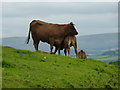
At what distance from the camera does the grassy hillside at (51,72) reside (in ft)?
48.5

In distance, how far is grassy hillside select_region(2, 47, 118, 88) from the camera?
14.8 metres

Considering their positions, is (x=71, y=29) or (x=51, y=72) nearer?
(x=51, y=72)

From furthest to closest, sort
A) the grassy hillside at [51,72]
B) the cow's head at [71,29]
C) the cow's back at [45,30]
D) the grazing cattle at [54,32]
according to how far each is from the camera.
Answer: the cow's head at [71,29], the cow's back at [45,30], the grazing cattle at [54,32], the grassy hillside at [51,72]

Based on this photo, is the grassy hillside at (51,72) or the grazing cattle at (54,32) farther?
the grazing cattle at (54,32)

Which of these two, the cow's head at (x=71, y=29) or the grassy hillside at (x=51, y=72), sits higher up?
the cow's head at (x=71, y=29)

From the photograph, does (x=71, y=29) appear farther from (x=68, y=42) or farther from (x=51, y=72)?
(x=51, y=72)

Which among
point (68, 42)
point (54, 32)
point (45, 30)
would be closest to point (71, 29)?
point (68, 42)

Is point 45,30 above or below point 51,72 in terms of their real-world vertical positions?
above

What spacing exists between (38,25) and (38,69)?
13.0 m

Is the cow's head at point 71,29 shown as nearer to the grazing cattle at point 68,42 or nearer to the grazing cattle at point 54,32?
the grazing cattle at point 54,32

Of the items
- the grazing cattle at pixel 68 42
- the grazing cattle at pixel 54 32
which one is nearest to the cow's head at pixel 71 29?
the grazing cattle at pixel 54 32

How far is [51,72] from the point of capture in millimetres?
17297

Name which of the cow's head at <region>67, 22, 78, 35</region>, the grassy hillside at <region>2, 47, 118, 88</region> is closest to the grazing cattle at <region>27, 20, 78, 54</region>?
the cow's head at <region>67, 22, 78, 35</region>

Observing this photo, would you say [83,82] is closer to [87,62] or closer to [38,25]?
[87,62]
